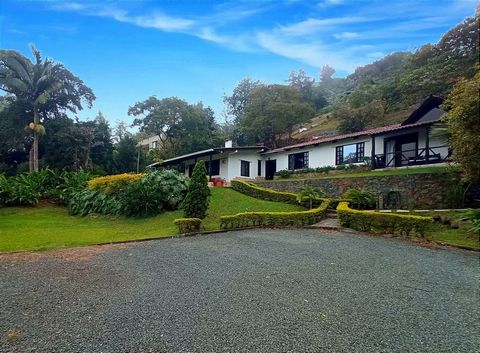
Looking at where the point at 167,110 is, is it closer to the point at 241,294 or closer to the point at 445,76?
the point at 445,76

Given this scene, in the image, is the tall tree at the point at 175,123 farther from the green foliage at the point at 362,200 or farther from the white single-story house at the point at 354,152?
the green foliage at the point at 362,200

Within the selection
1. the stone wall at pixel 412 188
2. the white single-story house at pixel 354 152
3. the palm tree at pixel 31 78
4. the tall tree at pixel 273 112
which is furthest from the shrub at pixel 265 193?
the palm tree at pixel 31 78

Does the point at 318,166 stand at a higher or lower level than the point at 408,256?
higher

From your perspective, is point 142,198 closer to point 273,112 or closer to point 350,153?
point 350,153

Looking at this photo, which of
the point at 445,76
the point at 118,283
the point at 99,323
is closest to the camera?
the point at 99,323

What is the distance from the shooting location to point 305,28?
4520 mm

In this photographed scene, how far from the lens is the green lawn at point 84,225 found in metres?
9.53

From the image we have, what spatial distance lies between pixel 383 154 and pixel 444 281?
621 inches

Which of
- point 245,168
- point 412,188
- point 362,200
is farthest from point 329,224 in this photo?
point 245,168

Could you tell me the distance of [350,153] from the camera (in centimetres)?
2172

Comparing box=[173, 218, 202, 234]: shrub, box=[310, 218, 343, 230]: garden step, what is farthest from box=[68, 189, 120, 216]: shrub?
box=[310, 218, 343, 230]: garden step

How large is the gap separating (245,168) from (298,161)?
477cm

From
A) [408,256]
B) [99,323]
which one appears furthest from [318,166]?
[99,323]

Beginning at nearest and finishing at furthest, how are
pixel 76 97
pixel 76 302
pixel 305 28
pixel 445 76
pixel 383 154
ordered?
pixel 76 302 → pixel 305 28 → pixel 383 154 → pixel 445 76 → pixel 76 97
